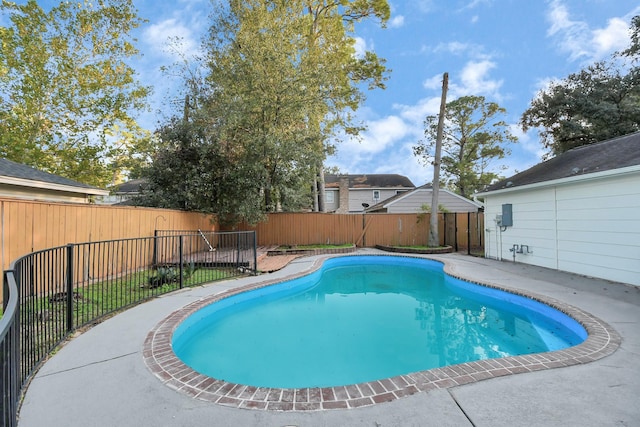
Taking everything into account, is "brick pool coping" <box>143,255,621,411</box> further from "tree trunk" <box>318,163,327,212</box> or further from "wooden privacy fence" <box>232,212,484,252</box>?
"tree trunk" <box>318,163,327,212</box>

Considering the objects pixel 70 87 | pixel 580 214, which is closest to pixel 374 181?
pixel 580 214

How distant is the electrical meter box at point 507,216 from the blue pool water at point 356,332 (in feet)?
12.3

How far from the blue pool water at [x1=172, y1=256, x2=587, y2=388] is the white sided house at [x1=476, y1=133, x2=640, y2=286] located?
2671 mm

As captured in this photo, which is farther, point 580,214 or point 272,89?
point 272,89

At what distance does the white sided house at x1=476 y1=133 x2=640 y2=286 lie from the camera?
6.04m

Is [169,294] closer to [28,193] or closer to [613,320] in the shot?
[28,193]

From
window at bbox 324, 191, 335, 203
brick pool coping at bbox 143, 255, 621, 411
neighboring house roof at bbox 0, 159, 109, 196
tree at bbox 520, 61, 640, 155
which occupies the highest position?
tree at bbox 520, 61, 640, 155

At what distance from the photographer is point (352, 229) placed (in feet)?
48.1

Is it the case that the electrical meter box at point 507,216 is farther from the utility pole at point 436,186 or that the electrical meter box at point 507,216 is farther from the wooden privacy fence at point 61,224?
the wooden privacy fence at point 61,224

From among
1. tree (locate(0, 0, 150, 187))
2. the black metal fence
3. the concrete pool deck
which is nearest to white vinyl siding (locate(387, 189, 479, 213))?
the black metal fence

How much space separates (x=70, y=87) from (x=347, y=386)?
55.5 feet

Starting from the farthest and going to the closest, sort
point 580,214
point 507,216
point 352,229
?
1. point 352,229
2. point 507,216
3. point 580,214

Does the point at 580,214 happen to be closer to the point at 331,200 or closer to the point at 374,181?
the point at 331,200

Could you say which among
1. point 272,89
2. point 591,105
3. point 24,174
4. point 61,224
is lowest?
point 61,224
